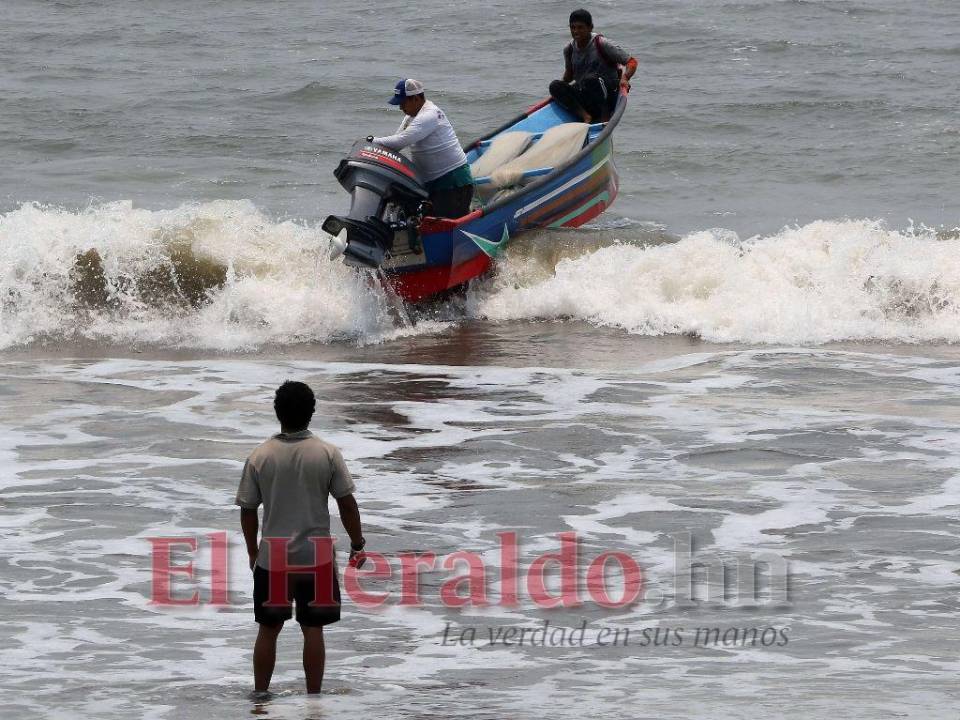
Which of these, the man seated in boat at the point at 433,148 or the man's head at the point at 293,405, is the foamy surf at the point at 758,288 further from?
the man's head at the point at 293,405

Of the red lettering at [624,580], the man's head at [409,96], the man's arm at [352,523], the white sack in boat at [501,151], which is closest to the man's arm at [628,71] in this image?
the white sack in boat at [501,151]

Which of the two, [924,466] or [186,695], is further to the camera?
[924,466]

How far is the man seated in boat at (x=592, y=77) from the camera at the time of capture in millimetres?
15289

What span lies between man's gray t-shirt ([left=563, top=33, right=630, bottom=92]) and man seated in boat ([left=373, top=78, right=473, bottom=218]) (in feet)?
9.87

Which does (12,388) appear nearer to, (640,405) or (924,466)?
(640,405)

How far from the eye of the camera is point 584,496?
8297 millimetres

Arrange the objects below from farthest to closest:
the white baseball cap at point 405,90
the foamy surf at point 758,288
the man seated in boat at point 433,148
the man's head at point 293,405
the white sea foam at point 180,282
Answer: the foamy surf at point 758,288 < the white sea foam at point 180,282 < the man seated in boat at point 433,148 < the white baseball cap at point 405,90 < the man's head at point 293,405

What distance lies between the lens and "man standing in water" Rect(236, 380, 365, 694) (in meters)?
5.43

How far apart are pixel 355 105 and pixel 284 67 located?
9.65 feet

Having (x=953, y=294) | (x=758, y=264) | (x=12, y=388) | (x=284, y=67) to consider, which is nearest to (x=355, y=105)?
(x=284, y=67)

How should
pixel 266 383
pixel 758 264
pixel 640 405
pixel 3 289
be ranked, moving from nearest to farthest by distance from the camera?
1. pixel 640 405
2. pixel 266 383
3. pixel 3 289
4. pixel 758 264

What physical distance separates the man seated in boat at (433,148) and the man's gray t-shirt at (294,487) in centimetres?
705

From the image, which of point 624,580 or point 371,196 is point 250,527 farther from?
point 371,196

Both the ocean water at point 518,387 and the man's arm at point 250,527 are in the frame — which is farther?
the ocean water at point 518,387
